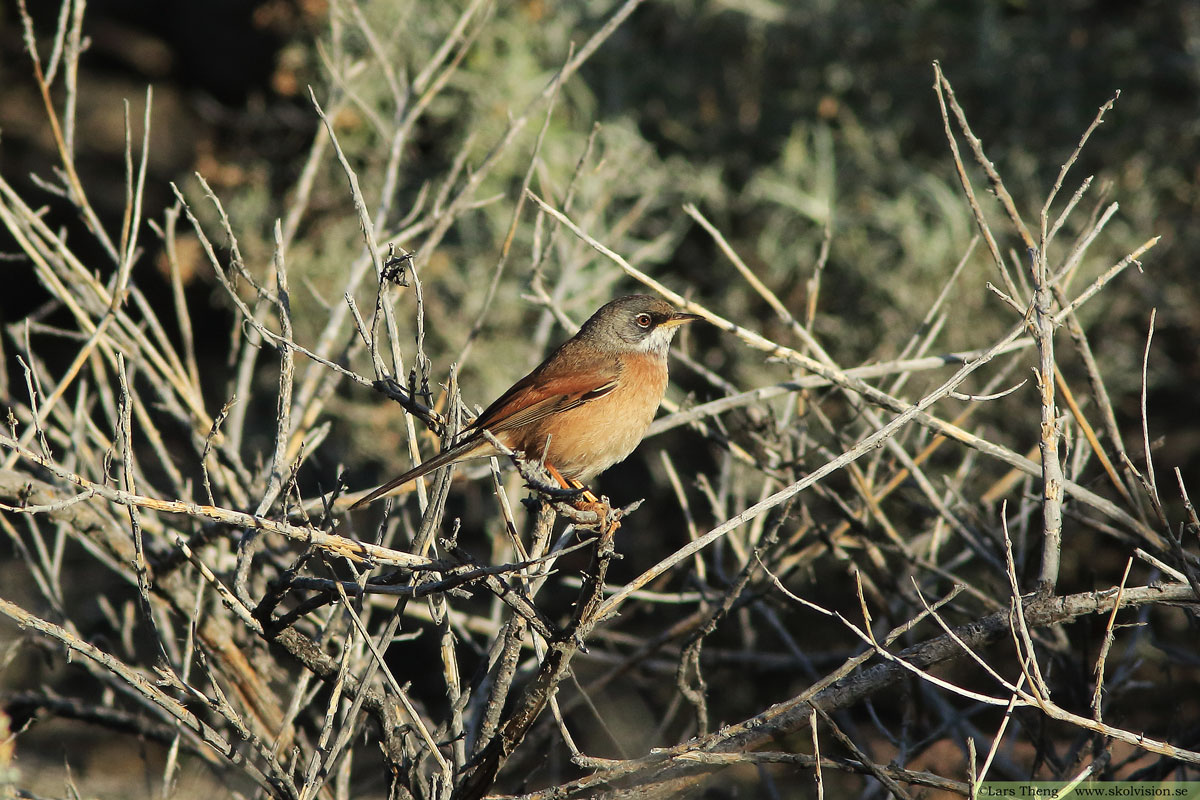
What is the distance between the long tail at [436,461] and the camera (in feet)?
10.7

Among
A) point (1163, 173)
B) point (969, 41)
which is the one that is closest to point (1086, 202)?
point (1163, 173)

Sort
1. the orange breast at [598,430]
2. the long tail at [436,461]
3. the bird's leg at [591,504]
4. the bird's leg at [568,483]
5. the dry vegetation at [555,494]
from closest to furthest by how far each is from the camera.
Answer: the bird's leg at [591,504] < the dry vegetation at [555,494] < the long tail at [436,461] < the bird's leg at [568,483] < the orange breast at [598,430]

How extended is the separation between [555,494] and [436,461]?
2.62 feet

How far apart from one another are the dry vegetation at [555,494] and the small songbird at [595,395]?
0.70ft

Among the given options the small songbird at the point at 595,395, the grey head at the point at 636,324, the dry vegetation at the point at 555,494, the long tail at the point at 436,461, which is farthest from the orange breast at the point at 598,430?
the long tail at the point at 436,461

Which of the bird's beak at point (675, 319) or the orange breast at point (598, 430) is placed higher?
the bird's beak at point (675, 319)

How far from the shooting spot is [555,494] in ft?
9.11

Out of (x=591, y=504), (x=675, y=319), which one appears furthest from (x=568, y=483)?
(x=675, y=319)

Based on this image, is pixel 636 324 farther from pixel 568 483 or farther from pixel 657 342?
pixel 568 483

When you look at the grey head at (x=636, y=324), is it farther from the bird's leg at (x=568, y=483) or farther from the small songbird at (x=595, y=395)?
the bird's leg at (x=568, y=483)

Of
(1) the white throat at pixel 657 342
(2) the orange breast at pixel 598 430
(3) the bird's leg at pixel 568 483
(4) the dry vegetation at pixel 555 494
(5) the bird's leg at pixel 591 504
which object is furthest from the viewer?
(1) the white throat at pixel 657 342

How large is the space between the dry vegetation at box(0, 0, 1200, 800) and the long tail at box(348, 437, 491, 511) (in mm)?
74

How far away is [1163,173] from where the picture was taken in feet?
24.3

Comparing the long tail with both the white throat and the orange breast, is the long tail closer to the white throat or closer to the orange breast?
the orange breast
